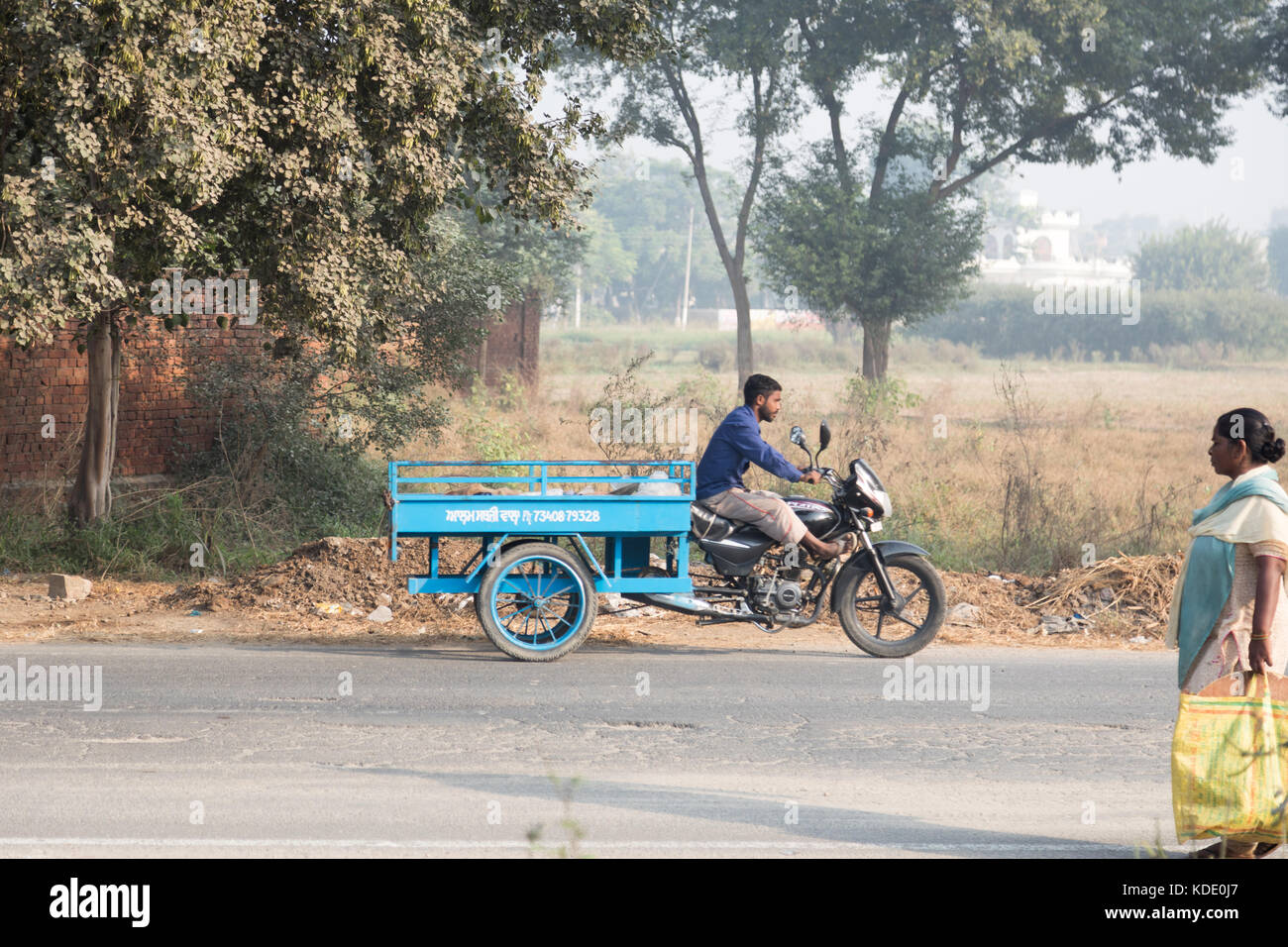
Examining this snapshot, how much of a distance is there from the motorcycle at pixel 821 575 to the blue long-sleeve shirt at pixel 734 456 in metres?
0.19

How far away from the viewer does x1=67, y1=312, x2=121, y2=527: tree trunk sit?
527 inches

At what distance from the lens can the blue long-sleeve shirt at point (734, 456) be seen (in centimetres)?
930

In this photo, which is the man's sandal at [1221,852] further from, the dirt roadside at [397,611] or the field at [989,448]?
the field at [989,448]

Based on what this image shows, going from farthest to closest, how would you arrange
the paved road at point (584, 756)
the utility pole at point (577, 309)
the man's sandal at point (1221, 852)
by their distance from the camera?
1. the utility pole at point (577, 309)
2. the paved road at point (584, 756)
3. the man's sandal at point (1221, 852)

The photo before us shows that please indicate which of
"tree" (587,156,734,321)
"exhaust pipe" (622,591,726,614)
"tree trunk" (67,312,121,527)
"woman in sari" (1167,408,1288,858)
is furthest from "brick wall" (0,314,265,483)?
"tree" (587,156,734,321)

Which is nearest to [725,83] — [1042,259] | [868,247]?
[868,247]

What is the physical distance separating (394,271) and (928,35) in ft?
66.5

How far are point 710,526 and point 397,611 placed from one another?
321 cm

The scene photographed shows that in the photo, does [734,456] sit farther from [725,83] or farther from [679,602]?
[725,83]

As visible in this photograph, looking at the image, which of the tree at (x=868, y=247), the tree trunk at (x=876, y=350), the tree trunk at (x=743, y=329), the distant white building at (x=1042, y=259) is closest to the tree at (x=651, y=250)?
the distant white building at (x=1042, y=259)

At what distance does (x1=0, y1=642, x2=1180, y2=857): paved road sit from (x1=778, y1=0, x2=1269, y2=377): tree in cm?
2182

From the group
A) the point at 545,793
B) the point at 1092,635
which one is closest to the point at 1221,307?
the point at 1092,635

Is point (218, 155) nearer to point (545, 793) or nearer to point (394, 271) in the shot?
point (394, 271)

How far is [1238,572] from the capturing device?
16.9 feet
